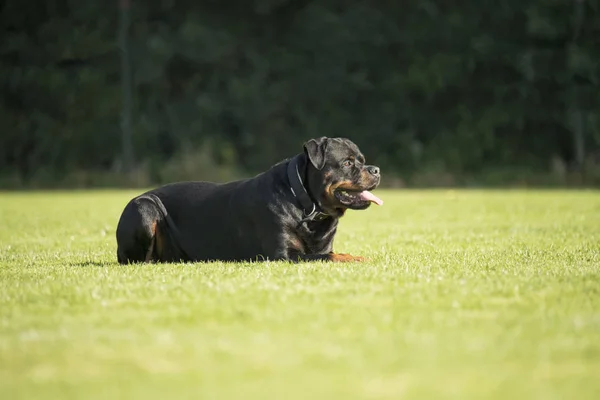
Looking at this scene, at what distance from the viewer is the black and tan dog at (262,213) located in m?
8.89

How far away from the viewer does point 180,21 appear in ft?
131

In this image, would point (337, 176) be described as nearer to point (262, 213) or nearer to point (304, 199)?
point (304, 199)

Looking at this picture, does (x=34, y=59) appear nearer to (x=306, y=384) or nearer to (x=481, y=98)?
(x=481, y=98)

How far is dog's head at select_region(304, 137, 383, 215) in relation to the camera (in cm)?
896

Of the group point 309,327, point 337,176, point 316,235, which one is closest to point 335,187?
point 337,176

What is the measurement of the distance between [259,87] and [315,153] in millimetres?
29768

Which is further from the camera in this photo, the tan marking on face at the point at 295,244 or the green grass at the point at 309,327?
the tan marking on face at the point at 295,244

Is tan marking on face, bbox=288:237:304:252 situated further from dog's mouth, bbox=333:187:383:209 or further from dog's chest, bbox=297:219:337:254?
dog's mouth, bbox=333:187:383:209

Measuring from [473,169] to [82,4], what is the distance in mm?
17234

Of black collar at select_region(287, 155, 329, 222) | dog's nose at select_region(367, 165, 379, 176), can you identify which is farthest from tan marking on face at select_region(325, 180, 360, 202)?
dog's nose at select_region(367, 165, 379, 176)

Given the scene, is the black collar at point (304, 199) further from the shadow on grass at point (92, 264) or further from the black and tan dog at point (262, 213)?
the shadow on grass at point (92, 264)

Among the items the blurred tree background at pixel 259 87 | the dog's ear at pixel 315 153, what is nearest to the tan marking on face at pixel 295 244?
the dog's ear at pixel 315 153

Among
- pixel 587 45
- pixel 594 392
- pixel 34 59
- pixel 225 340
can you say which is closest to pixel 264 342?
pixel 225 340

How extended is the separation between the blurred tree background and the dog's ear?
89.0 ft
